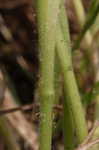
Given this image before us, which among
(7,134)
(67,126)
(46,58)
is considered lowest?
(7,134)

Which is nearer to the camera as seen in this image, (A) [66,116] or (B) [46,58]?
(B) [46,58]

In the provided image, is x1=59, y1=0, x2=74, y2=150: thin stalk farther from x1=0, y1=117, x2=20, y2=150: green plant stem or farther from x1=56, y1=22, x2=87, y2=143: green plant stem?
x1=0, y1=117, x2=20, y2=150: green plant stem

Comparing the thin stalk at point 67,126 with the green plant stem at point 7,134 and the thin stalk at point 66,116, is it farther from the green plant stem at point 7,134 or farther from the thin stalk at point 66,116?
the green plant stem at point 7,134

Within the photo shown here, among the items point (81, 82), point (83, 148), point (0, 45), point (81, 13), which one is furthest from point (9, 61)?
point (83, 148)

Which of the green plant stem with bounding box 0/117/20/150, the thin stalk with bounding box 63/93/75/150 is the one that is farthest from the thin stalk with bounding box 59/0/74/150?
the green plant stem with bounding box 0/117/20/150

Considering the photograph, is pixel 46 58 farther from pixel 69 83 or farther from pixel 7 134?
pixel 7 134

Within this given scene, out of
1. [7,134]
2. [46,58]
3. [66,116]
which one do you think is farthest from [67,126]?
[7,134]
